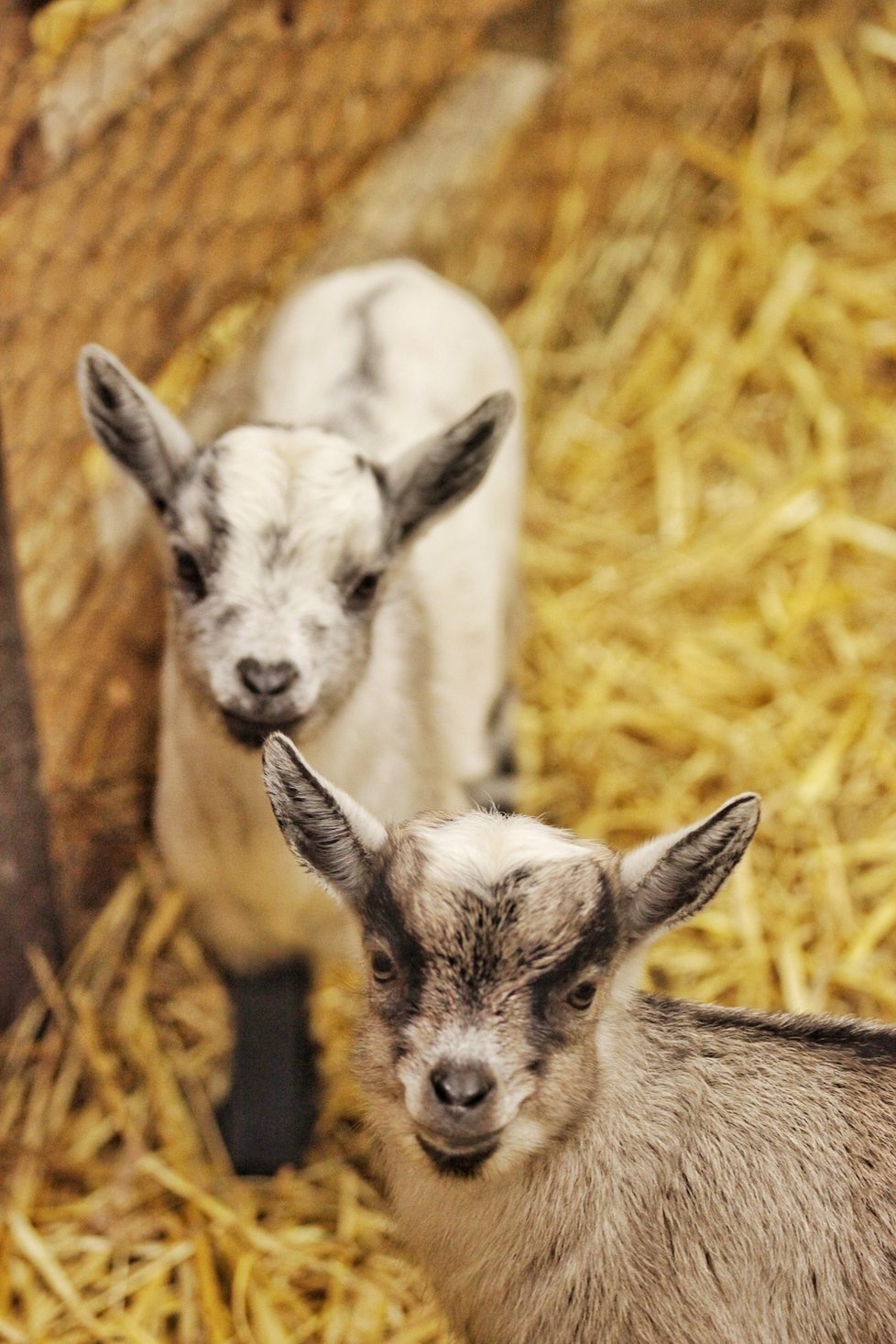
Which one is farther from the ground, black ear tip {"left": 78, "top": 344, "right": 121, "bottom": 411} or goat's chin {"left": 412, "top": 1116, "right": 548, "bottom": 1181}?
black ear tip {"left": 78, "top": 344, "right": 121, "bottom": 411}

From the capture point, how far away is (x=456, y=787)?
361cm

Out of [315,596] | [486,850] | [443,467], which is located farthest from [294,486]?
[486,850]

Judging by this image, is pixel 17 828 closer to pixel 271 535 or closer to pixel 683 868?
pixel 271 535

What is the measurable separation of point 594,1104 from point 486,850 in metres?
0.47

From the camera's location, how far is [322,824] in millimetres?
2225

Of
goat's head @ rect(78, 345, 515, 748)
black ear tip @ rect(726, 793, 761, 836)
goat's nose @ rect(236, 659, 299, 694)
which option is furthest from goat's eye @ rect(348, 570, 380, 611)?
black ear tip @ rect(726, 793, 761, 836)

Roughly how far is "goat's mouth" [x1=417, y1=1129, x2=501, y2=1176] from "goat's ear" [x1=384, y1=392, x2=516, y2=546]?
1.34m

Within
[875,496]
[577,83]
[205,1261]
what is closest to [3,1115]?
[205,1261]

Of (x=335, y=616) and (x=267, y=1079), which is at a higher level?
(x=335, y=616)

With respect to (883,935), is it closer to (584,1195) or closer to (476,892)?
(584,1195)

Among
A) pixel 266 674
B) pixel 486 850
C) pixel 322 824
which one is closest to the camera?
pixel 486 850

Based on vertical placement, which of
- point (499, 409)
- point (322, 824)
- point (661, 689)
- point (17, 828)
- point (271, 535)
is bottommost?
point (17, 828)

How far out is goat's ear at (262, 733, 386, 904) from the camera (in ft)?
7.16

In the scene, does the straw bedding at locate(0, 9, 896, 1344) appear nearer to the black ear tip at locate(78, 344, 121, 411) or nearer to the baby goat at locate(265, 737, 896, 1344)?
the baby goat at locate(265, 737, 896, 1344)
